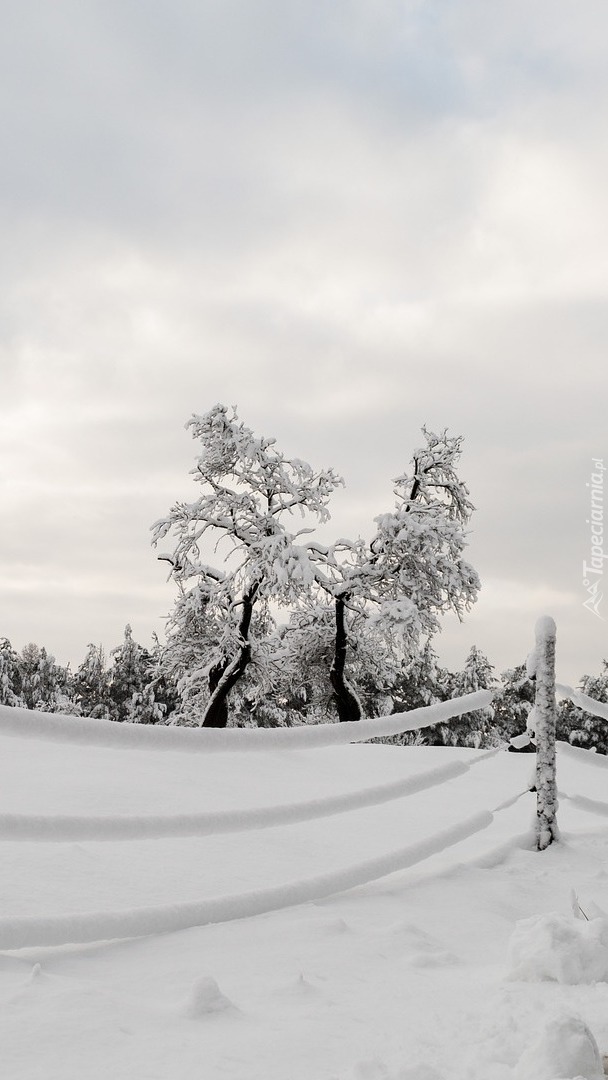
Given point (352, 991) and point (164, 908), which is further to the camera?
point (164, 908)

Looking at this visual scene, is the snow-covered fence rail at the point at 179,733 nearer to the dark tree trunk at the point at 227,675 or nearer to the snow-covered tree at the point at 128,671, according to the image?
the dark tree trunk at the point at 227,675

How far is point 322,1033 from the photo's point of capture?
2391 millimetres

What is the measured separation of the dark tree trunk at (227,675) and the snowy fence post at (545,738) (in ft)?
48.2

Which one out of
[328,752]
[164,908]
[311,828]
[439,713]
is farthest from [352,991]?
[328,752]

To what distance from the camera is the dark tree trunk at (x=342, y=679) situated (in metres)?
20.9

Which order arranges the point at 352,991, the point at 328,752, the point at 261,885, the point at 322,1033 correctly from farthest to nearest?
the point at 328,752, the point at 261,885, the point at 352,991, the point at 322,1033

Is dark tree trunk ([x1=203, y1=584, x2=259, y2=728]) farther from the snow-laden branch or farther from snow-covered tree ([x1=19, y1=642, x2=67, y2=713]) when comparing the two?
snow-covered tree ([x1=19, y1=642, x2=67, y2=713])

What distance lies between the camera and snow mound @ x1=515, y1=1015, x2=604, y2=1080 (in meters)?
2.02

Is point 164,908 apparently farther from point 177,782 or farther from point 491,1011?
point 177,782

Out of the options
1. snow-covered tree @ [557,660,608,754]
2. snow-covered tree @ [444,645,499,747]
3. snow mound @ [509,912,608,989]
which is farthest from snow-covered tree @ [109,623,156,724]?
snow mound @ [509,912,608,989]

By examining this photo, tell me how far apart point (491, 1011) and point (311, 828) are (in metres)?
Result: 3.49

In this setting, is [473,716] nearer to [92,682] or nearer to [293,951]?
[92,682]

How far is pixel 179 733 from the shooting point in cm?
356

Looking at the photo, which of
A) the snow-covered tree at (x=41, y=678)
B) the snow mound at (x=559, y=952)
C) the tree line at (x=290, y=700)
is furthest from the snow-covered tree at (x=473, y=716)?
the snow mound at (x=559, y=952)
